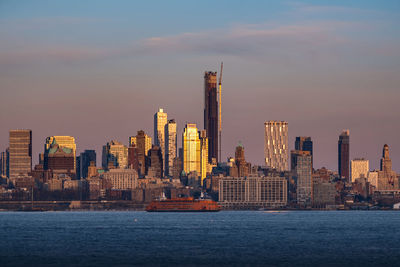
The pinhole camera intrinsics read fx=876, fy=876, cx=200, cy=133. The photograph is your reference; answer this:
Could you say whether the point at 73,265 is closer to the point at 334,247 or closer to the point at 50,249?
the point at 50,249

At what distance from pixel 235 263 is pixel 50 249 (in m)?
35.5

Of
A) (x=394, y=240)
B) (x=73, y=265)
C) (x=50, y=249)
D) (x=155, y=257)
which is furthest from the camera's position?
(x=394, y=240)

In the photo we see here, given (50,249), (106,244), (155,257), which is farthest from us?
(106,244)

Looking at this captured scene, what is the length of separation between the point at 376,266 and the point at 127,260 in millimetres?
31592

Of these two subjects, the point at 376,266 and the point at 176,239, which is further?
the point at 176,239

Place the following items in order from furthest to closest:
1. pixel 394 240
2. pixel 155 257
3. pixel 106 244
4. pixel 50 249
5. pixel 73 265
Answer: pixel 394 240
pixel 106 244
pixel 50 249
pixel 155 257
pixel 73 265

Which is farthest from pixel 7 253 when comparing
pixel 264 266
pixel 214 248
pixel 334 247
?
pixel 334 247

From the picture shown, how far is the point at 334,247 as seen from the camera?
13762 centimetres

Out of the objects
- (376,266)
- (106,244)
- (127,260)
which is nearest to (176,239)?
(106,244)

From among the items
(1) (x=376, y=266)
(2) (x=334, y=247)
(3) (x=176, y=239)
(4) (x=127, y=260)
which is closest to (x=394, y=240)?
(2) (x=334, y=247)

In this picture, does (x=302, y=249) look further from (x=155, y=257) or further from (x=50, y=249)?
(x=50, y=249)

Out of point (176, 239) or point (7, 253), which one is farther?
point (176, 239)

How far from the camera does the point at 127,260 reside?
372 ft

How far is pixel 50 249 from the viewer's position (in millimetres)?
133000
